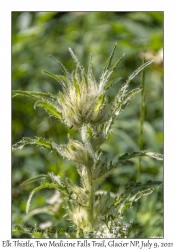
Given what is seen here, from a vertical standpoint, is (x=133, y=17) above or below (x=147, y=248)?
above

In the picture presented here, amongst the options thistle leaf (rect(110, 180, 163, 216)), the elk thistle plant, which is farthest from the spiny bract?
thistle leaf (rect(110, 180, 163, 216))

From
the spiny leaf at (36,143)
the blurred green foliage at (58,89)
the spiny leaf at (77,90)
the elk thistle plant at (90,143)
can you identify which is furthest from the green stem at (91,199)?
the blurred green foliage at (58,89)

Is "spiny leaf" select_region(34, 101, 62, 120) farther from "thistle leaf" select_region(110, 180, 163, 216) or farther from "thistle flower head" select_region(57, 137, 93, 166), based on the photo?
"thistle leaf" select_region(110, 180, 163, 216)

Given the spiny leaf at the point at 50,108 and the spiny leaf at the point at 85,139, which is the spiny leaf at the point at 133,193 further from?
the spiny leaf at the point at 50,108

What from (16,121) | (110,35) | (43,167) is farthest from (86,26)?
(43,167)

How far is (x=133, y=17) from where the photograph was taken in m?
4.32

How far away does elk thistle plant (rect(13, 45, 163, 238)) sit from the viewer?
5.27 ft

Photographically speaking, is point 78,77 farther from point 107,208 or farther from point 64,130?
point 64,130

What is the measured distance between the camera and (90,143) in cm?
161

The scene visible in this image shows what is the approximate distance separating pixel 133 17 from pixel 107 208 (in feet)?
9.77

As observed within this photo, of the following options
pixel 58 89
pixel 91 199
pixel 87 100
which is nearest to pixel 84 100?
pixel 87 100

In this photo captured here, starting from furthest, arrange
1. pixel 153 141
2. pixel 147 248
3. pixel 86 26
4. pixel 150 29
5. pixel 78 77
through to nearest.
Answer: pixel 86 26
pixel 150 29
pixel 153 141
pixel 147 248
pixel 78 77

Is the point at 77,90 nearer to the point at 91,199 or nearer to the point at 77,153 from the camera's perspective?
the point at 77,153

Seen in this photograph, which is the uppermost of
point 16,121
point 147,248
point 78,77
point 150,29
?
point 150,29
